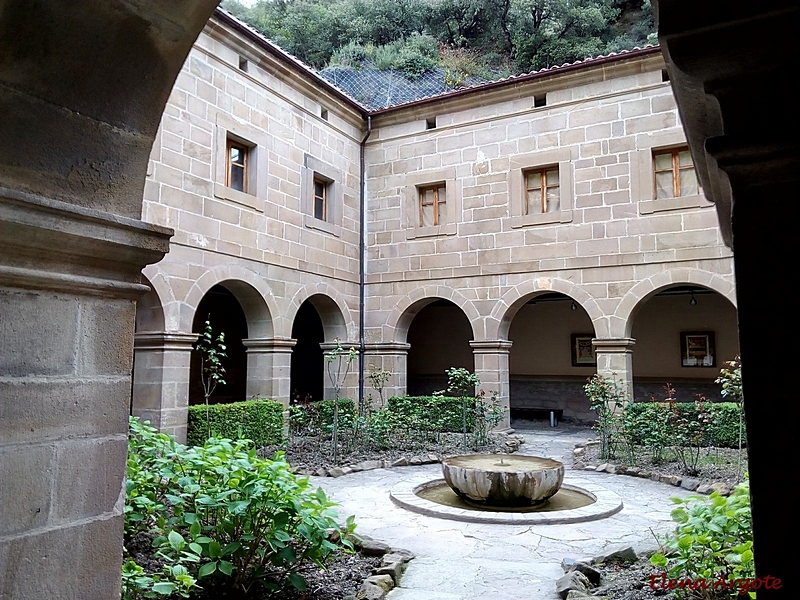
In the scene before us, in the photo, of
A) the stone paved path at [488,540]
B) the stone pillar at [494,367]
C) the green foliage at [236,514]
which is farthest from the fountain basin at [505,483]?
the stone pillar at [494,367]

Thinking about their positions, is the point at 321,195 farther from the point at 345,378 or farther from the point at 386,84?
the point at 386,84

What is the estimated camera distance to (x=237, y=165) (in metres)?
9.10

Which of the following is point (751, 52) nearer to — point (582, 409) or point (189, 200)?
point (189, 200)

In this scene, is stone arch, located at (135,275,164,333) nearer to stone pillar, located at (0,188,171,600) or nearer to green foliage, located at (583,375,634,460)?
green foliage, located at (583,375,634,460)

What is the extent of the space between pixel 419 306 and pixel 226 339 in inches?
204

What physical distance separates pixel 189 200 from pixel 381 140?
460 centimetres

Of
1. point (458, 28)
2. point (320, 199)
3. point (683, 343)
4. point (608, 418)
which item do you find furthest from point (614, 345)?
point (458, 28)

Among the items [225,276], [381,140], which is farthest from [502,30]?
[225,276]

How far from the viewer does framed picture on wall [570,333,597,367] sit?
13148mm

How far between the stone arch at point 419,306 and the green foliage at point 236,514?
7.76 metres

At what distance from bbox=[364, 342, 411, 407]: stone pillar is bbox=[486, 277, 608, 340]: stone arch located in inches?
69.2

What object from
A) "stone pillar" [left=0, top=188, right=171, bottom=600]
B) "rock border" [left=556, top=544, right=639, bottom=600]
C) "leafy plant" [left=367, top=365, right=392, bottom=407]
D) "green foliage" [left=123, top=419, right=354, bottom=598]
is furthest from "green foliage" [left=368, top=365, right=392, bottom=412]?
"stone pillar" [left=0, top=188, right=171, bottom=600]

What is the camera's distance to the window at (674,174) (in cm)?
925

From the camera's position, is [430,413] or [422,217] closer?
[430,413]
